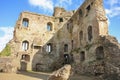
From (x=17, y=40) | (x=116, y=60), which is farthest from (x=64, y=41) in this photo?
(x=116, y=60)

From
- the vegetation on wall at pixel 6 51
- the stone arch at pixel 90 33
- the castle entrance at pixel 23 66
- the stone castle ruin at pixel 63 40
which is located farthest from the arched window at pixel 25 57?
the stone arch at pixel 90 33

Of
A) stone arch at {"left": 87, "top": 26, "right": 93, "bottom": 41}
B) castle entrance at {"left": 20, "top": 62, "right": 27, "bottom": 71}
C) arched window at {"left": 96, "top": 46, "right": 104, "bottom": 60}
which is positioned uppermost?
stone arch at {"left": 87, "top": 26, "right": 93, "bottom": 41}

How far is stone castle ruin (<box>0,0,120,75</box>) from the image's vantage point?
17.1m

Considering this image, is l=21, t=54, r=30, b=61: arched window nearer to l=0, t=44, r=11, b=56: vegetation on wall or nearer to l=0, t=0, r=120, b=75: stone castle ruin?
l=0, t=0, r=120, b=75: stone castle ruin

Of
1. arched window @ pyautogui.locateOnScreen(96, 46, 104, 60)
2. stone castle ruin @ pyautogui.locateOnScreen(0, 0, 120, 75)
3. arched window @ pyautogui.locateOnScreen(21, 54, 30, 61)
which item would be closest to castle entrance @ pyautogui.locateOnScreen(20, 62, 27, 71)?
stone castle ruin @ pyautogui.locateOnScreen(0, 0, 120, 75)

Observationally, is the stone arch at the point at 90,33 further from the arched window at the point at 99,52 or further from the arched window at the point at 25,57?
the arched window at the point at 25,57

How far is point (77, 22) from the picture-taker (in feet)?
72.8

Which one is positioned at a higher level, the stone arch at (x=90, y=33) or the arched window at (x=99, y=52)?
the stone arch at (x=90, y=33)

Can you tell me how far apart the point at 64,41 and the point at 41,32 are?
350cm

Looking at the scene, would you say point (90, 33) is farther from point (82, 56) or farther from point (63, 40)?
point (63, 40)

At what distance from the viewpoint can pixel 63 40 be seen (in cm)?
2412

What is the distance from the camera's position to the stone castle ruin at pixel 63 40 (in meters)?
17.1

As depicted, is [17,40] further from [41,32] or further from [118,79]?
[118,79]

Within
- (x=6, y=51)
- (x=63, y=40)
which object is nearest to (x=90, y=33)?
(x=63, y=40)
